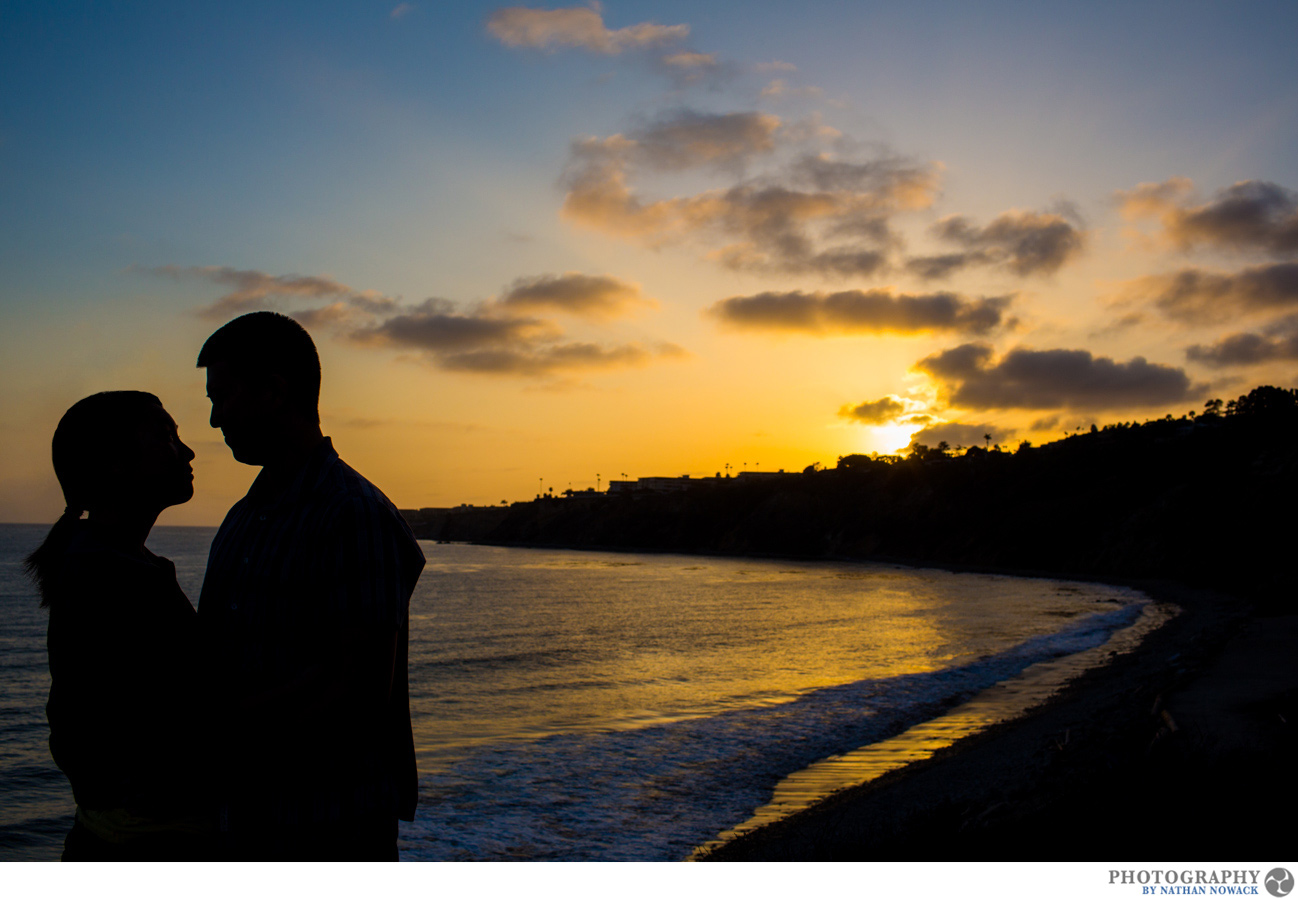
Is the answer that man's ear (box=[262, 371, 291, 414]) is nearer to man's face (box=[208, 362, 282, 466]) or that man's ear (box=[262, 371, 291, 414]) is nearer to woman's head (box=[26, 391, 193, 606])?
man's face (box=[208, 362, 282, 466])

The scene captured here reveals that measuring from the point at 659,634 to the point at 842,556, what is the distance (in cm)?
7767

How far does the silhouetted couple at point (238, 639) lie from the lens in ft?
6.09

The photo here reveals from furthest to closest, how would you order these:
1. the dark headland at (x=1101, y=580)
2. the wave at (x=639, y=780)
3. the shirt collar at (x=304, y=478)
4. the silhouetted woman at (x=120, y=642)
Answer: the wave at (x=639, y=780) → the dark headland at (x=1101, y=580) → the shirt collar at (x=304, y=478) → the silhouetted woman at (x=120, y=642)

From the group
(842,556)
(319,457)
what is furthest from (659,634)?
(842,556)

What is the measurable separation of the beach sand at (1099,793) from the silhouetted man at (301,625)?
5212 millimetres

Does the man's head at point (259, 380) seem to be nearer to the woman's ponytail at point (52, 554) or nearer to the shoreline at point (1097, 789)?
the woman's ponytail at point (52, 554)

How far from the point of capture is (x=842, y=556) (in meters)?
104

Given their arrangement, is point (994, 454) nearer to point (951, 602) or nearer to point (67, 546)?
point (951, 602)

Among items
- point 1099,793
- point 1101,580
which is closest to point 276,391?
point 1099,793

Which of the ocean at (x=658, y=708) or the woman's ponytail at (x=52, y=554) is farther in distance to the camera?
the ocean at (x=658, y=708)

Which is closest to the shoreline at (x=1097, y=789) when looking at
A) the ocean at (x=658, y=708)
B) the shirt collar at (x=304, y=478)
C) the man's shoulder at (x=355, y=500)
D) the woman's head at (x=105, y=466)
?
the ocean at (x=658, y=708)
